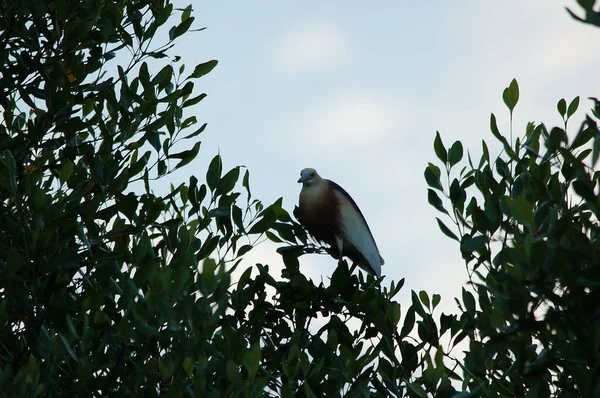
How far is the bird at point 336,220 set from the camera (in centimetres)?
755

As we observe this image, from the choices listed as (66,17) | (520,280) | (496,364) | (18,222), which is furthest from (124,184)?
(520,280)

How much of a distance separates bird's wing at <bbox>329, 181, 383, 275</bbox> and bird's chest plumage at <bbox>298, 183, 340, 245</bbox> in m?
0.11

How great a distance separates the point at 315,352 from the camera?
4875 mm

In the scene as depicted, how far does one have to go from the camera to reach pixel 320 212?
25.2 ft

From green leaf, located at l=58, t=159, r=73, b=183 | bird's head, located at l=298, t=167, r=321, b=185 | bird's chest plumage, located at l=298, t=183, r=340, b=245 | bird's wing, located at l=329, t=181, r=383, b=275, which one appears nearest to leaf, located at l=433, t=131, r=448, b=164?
green leaf, located at l=58, t=159, r=73, b=183

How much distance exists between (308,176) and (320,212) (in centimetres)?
62

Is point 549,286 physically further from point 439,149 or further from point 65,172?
point 65,172

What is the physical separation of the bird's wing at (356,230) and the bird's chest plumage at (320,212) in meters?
0.11

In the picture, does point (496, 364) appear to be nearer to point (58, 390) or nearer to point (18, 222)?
point (58, 390)

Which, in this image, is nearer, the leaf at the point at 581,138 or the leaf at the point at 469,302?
the leaf at the point at 581,138

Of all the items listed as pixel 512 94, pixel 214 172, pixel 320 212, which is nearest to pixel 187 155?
pixel 214 172

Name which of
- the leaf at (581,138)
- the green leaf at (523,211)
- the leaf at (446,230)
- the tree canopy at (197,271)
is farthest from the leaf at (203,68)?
the green leaf at (523,211)

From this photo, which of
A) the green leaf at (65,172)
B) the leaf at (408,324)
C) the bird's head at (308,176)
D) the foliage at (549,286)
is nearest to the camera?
the foliage at (549,286)

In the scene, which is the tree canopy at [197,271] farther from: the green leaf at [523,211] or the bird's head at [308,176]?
the bird's head at [308,176]
